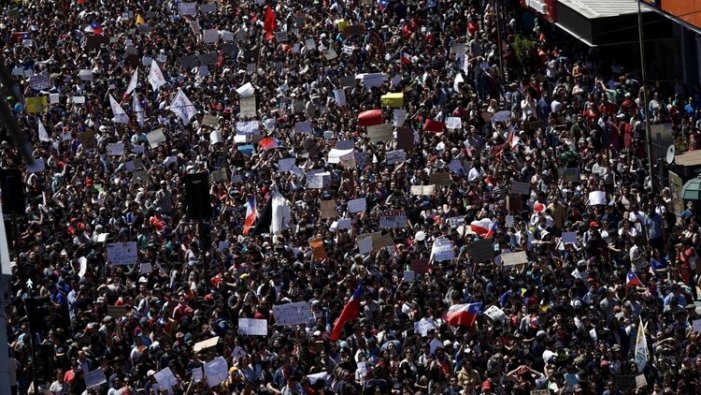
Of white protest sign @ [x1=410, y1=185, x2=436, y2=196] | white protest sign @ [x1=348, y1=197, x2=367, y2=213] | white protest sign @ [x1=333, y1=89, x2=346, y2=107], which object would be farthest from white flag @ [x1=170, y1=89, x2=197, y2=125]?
white protest sign @ [x1=348, y1=197, x2=367, y2=213]

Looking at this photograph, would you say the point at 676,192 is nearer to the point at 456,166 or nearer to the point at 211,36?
the point at 456,166

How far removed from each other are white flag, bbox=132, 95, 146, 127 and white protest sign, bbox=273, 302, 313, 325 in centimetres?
1358

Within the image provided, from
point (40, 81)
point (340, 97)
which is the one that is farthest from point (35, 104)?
point (340, 97)

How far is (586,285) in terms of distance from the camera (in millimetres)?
26172

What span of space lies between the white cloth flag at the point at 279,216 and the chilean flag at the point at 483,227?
3.02 metres

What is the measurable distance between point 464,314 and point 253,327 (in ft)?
8.93

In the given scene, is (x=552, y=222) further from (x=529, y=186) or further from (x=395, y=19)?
(x=395, y=19)

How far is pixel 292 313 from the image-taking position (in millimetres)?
25922

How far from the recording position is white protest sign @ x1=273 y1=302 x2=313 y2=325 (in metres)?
25.8

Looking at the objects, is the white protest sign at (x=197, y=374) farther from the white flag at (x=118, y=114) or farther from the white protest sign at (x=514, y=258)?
the white flag at (x=118, y=114)

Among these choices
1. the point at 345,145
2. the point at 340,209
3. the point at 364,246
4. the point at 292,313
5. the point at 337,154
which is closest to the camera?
the point at 292,313

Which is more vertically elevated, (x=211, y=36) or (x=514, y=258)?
(x=211, y=36)

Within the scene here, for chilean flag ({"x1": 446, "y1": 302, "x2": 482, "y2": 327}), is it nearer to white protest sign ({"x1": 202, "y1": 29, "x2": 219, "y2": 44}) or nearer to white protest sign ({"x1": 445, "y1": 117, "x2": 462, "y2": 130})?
white protest sign ({"x1": 445, "y1": 117, "x2": 462, "y2": 130})

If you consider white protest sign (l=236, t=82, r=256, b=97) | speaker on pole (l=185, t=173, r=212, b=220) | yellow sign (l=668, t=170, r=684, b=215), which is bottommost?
yellow sign (l=668, t=170, r=684, b=215)
